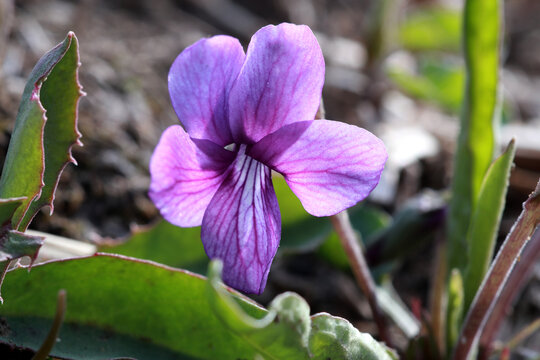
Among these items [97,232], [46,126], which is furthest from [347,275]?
[46,126]

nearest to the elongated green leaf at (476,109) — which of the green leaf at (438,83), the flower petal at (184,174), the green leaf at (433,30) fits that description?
the flower petal at (184,174)

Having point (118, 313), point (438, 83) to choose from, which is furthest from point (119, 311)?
point (438, 83)

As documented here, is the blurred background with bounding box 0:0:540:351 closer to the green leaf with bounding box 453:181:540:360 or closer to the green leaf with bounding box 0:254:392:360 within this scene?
the green leaf with bounding box 453:181:540:360

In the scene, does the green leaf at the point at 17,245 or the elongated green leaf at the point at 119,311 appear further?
the elongated green leaf at the point at 119,311

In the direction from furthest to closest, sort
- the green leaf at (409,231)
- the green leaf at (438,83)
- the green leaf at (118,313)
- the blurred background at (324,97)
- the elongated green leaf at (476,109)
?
the green leaf at (438,83), the blurred background at (324,97), the green leaf at (409,231), the elongated green leaf at (476,109), the green leaf at (118,313)

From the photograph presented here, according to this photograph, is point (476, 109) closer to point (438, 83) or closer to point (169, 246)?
point (169, 246)

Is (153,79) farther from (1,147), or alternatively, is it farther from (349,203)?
(349,203)

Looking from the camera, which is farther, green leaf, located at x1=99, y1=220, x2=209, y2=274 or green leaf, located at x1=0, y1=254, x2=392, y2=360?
green leaf, located at x1=99, y1=220, x2=209, y2=274

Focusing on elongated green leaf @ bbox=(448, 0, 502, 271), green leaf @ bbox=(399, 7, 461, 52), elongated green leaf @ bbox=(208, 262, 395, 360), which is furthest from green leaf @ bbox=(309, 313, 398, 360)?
A: green leaf @ bbox=(399, 7, 461, 52)

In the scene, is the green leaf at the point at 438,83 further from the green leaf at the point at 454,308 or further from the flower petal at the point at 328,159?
the flower petal at the point at 328,159
